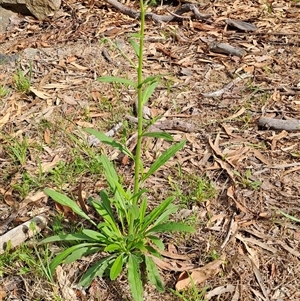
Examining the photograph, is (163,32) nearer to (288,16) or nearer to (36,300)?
→ (288,16)

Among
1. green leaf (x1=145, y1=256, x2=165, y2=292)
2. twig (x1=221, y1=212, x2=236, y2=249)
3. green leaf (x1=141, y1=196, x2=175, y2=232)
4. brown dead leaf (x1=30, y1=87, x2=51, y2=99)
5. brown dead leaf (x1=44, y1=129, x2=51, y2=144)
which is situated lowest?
twig (x1=221, y1=212, x2=236, y2=249)

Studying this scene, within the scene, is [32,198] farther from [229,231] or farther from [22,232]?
[229,231]

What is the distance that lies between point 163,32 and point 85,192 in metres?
1.98

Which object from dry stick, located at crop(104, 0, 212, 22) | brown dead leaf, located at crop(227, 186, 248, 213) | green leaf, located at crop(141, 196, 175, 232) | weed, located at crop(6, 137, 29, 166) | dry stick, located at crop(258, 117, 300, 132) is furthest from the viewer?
dry stick, located at crop(104, 0, 212, 22)

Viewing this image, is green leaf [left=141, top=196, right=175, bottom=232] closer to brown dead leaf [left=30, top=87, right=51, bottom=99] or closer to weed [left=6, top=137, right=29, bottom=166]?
weed [left=6, top=137, right=29, bottom=166]

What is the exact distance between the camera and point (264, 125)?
3.40 m

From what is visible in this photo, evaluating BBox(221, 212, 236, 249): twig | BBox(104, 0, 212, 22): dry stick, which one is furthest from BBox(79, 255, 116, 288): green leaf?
BBox(104, 0, 212, 22): dry stick

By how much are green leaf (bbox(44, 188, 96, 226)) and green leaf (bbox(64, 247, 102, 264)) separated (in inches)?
5.3

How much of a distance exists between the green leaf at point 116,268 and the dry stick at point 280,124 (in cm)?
147

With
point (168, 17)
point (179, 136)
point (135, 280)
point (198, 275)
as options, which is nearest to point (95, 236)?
point (135, 280)

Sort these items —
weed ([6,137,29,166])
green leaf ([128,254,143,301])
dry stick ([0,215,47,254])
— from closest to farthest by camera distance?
1. green leaf ([128,254,143,301])
2. dry stick ([0,215,47,254])
3. weed ([6,137,29,166])

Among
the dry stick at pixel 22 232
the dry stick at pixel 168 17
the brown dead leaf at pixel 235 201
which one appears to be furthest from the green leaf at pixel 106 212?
the dry stick at pixel 168 17

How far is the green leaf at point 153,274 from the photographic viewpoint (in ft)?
7.77

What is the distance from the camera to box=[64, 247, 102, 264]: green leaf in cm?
242
